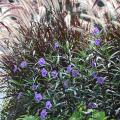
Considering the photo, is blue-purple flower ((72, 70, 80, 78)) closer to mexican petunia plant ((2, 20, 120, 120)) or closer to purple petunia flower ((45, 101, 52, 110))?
mexican petunia plant ((2, 20, 120, 120))

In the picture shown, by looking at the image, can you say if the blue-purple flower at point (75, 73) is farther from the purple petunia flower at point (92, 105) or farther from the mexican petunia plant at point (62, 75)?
the purple petunia flower at point (92, 105)

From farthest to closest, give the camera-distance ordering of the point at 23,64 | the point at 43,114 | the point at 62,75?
the point at 23,64
the point at 62,75
the point at 43,114

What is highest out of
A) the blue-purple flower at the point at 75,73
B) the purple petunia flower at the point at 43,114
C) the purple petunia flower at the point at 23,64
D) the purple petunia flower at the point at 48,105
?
the purple petunia flower at the point at 23,64

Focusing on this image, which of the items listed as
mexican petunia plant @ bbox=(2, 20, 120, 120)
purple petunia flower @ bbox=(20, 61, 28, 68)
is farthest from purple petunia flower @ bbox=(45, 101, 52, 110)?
purple petunia flower @ bbox=(20, 61, 28, 68)

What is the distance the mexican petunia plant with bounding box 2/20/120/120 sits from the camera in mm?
3992

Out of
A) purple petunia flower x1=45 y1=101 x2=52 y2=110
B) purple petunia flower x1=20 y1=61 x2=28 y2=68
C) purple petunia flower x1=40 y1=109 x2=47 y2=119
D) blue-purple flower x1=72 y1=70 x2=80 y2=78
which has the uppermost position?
purple petunia flower x1=20 y1=61 x2=28 y2=68

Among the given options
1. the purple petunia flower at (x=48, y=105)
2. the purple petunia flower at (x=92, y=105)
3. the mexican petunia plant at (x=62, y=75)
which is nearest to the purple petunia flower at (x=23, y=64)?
the mexican petunia plant at (x=62, y=75)

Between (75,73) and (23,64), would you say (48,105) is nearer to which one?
(75,73)

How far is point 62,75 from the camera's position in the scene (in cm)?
407

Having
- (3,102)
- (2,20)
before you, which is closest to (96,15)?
(2,20)

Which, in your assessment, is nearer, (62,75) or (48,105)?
(48,105)

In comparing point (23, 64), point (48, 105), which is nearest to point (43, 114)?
point (48, 105)

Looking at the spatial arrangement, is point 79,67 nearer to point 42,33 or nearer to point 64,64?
point 64,64

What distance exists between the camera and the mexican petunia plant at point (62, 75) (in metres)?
3.99
